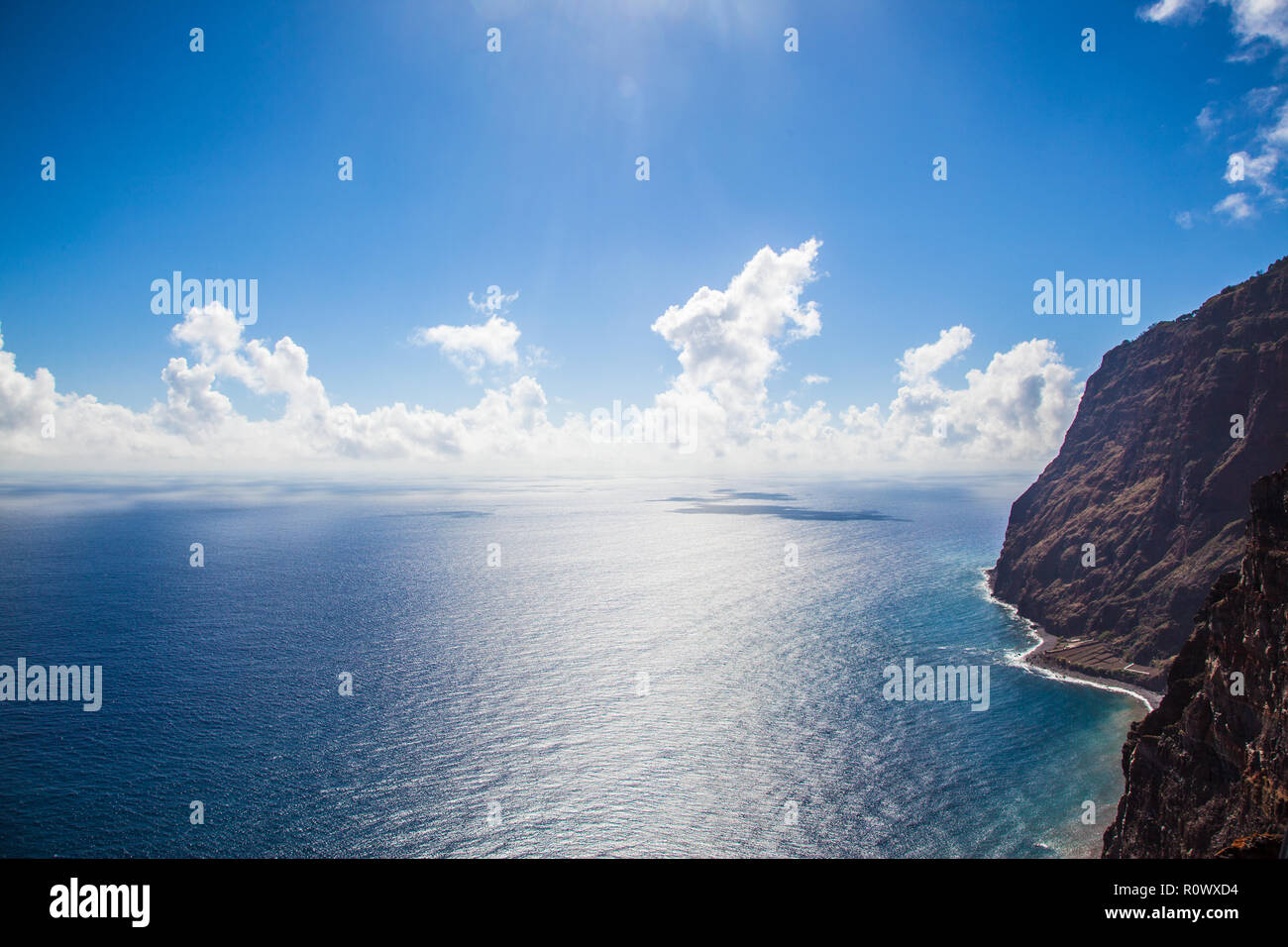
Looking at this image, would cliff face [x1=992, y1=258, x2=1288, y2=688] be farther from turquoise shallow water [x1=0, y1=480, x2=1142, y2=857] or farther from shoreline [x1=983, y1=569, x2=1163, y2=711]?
turquoise shallow water [x1=0, y1=480, x2=1142, y2=857]

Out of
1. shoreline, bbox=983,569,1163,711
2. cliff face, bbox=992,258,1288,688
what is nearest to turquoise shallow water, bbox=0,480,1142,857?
shoreline, bbox=983,569,1163,711

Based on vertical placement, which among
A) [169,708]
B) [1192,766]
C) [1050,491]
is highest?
[1050,491]

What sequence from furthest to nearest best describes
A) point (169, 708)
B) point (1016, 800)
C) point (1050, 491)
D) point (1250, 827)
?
point (1050, 491) < point (169, 708) < point (1016, 800) < point (1250, 827)

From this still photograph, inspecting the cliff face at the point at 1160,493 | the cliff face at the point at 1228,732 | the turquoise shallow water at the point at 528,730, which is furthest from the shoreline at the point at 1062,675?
the cliff face at the point at 1228,732

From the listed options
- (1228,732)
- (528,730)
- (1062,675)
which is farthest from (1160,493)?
(528,730)

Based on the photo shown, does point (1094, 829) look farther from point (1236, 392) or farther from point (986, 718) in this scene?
point (1236, 392)

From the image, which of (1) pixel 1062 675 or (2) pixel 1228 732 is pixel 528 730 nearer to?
(2) pixel 1228 732
